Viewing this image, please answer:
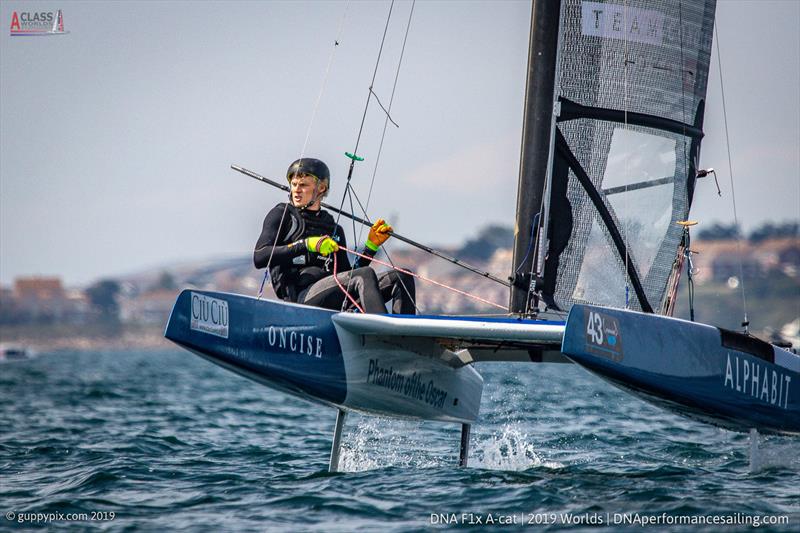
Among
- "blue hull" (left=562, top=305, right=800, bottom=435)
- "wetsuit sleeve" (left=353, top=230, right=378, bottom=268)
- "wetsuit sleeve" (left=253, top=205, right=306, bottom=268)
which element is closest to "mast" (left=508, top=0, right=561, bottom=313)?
"wetsuit sleeve" (left=353, top=230, right=378, bottom=268)

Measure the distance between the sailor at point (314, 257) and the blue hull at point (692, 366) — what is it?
1215 mm

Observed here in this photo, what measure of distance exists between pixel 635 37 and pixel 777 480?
95.0 inches

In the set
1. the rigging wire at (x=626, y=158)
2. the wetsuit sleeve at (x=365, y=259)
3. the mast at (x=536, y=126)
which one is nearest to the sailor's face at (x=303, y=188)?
the wetsuit sleeve at (x=365, y=259)

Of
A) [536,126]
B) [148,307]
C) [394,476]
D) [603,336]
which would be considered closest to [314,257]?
[394,476]

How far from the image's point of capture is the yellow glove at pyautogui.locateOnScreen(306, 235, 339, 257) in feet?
17.7

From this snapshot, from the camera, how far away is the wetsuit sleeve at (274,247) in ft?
18.2

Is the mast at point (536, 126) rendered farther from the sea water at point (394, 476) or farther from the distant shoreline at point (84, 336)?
the distant shoreline at point (84, 336)

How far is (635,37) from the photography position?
20.0ft

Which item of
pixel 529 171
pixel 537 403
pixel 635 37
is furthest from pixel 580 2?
pixel 537 403

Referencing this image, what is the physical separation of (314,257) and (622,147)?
1.77 m

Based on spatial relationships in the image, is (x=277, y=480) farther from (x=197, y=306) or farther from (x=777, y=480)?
(x=777, y=480)

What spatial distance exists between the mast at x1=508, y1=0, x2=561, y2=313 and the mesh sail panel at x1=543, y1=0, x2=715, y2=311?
0.06 metres

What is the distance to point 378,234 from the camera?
562cm

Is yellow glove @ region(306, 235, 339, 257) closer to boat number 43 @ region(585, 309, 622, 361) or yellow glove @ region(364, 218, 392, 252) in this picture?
yellow glove @ region(364, 218, 392, 252)
